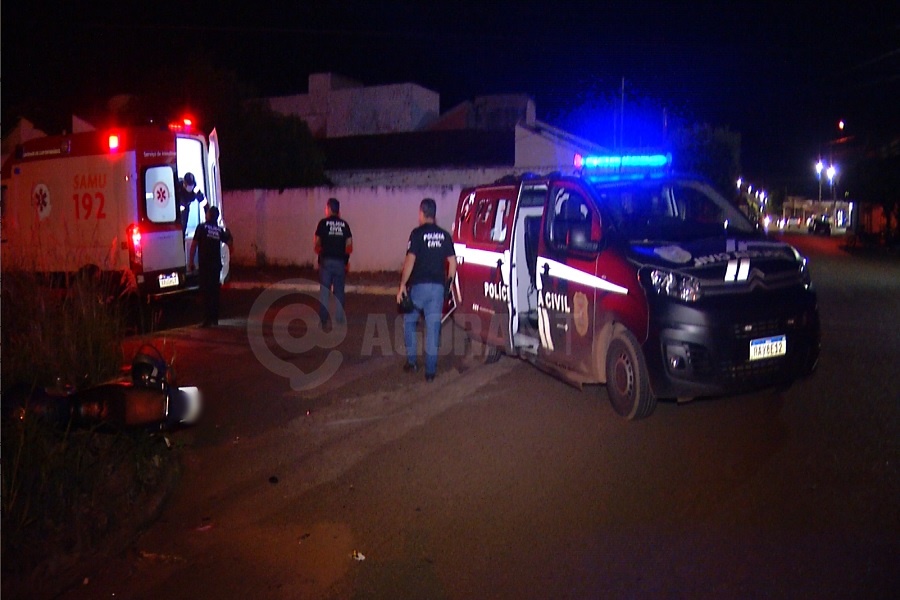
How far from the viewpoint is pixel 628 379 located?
260 inches

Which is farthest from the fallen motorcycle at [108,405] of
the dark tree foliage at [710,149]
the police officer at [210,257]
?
the dark tree foliage at [710,149]

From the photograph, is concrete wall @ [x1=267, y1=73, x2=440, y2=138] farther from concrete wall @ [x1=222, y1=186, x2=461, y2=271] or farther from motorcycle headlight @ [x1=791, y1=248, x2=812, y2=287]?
motorcycle headlight @ [x1=791, y1=248, x2=812, y2=287]

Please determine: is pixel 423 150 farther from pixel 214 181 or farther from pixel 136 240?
pixel 136 240

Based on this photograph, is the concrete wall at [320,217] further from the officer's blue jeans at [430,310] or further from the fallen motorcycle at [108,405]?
the fallen motorcycle at [108,405]

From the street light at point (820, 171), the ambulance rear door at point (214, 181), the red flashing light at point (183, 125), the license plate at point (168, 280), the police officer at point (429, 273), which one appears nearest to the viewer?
the police officer at point (429, 273)

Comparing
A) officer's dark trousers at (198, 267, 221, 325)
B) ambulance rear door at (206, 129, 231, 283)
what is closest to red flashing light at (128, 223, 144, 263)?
officer's dark trousers at (198, 267, 221, 325)

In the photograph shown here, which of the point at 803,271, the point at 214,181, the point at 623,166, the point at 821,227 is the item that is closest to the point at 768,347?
the point at 803,271

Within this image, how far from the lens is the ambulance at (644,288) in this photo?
239 inches

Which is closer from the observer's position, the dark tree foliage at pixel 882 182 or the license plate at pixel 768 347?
the license plate at pixel 768 347

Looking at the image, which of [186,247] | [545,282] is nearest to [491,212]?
[545,282]

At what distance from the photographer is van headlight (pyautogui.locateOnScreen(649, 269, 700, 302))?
6.05 metres

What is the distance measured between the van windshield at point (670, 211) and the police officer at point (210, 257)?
21.2 ft

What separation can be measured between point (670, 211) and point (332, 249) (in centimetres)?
547

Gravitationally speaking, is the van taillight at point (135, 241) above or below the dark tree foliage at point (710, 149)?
below
